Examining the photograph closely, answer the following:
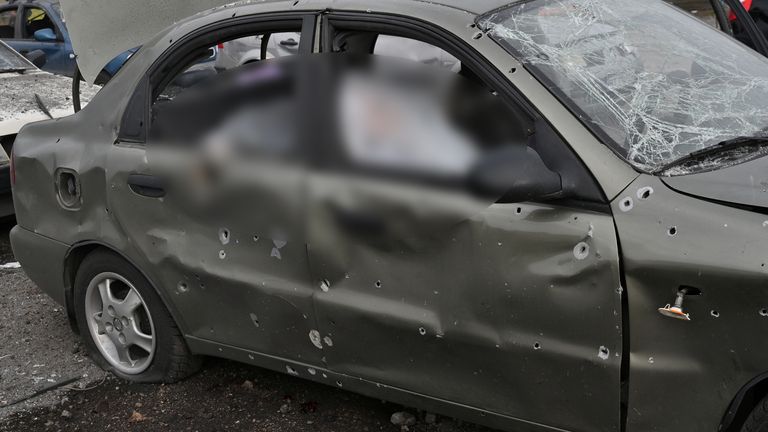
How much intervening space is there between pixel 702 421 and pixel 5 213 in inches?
190

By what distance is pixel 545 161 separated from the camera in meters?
2.52

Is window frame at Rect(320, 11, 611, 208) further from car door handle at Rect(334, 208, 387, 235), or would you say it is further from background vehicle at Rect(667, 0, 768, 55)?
background vehicle at Rect(667, 0, 768, 55)

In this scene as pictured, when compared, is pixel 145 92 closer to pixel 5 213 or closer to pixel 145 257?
pixel 145 257

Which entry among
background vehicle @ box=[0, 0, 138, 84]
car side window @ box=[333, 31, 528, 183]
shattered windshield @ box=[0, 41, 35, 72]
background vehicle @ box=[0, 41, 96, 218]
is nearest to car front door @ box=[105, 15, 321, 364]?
car side window @ box=[333, 31, 528, 183]

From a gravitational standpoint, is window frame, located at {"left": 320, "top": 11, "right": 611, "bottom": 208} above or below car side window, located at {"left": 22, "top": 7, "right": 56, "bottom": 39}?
above

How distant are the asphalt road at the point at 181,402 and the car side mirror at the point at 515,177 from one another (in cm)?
121

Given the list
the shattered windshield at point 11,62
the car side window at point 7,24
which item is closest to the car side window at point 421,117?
the shattered windshield at point 11,62

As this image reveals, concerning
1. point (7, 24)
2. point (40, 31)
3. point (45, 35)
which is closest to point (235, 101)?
point (45, 35)

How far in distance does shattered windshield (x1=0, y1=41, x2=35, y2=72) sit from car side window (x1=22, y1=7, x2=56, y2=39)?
3164 mm

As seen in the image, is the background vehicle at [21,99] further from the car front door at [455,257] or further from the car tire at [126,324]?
the car front door at [455,257]

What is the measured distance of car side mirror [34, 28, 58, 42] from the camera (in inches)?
388

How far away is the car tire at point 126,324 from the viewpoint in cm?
366

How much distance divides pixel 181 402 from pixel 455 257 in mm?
1726

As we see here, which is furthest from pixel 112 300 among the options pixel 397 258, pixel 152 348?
pixel 397 258
